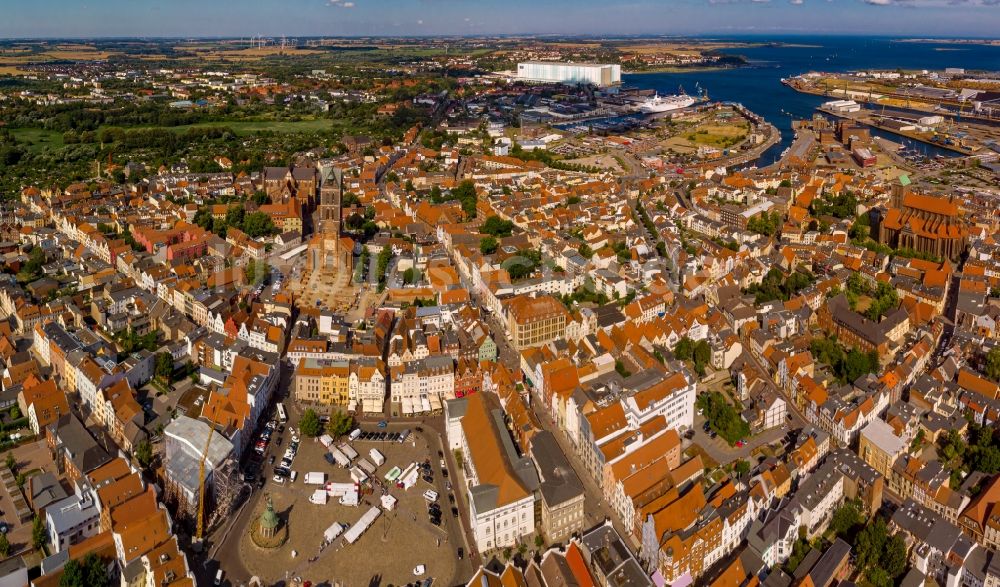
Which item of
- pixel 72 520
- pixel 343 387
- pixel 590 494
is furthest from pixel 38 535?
pixel 590 494

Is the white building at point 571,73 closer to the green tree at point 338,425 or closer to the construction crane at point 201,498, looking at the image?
the green tree at point 338,425

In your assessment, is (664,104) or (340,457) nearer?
(340,457)

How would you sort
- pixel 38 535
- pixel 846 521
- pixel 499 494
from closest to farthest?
pixel 38 535
pixel 499 494
pixel 846 521

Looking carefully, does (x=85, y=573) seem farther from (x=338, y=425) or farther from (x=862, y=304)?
(x=862, y=304)

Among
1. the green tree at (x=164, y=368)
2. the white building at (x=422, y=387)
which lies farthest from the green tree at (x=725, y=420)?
the green tree at (x=164, y=368)

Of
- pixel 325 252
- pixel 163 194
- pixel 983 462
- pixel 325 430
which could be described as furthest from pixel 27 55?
pixel 983 462

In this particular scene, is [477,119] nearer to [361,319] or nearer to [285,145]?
[285,145]

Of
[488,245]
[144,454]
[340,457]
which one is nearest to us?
[144,454]
